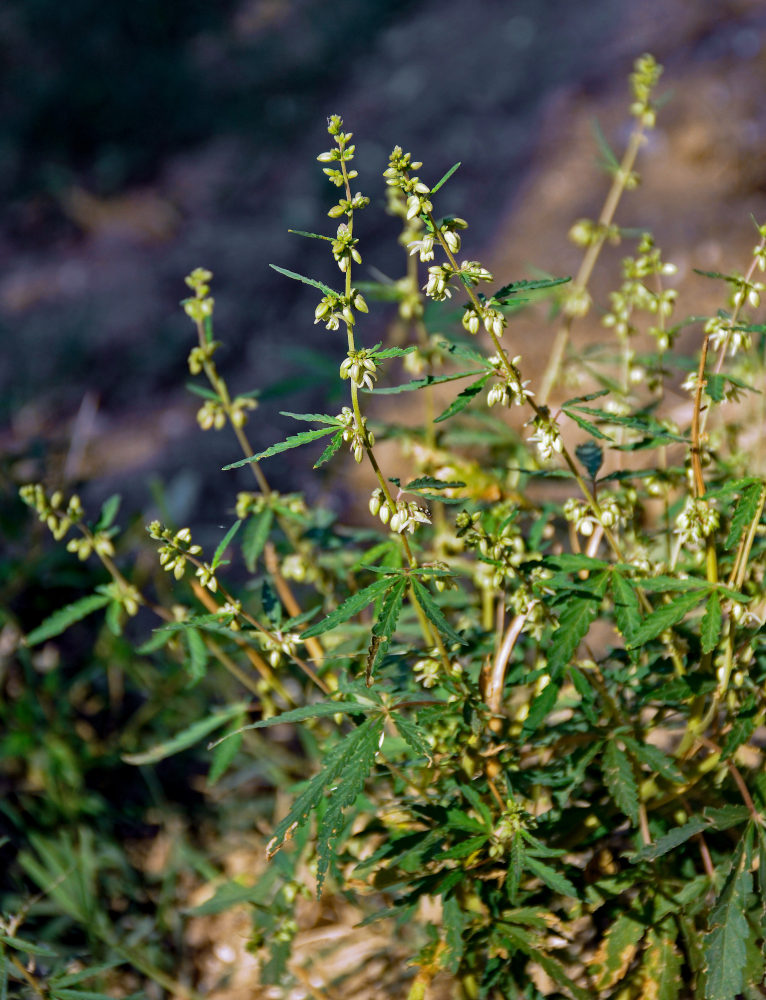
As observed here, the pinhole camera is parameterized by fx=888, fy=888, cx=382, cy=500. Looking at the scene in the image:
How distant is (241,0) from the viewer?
844 centimetres

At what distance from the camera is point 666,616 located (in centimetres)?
138

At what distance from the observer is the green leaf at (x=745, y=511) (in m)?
1.31

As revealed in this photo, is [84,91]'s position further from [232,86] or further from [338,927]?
[338,927]

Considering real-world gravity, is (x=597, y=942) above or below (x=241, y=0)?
below

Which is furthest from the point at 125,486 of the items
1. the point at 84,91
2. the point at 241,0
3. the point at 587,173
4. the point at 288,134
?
the point at 241,0

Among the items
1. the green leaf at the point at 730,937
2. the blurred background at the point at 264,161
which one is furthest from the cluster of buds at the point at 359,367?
the blurred background at the point at 264,161

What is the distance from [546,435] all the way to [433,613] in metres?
0.31

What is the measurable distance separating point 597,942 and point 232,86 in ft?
23.8

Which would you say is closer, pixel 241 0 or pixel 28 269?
pixel 28 269

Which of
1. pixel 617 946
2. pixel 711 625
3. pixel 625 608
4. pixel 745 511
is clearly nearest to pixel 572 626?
pixel 625 608

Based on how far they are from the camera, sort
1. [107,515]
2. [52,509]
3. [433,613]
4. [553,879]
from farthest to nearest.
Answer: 1. [107,515]
2. [52,509]
3. [553,879]
4. [433,613]

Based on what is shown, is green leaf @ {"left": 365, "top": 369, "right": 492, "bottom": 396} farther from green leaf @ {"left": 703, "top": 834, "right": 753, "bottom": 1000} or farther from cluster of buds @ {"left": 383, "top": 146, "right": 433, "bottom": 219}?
green leaf @ {"left": 703, "top": 834, "right": 753, "bottom": 1000}

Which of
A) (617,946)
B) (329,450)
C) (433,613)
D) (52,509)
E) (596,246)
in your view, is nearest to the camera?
(329,450)

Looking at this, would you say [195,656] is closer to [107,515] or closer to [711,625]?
[107,515]
